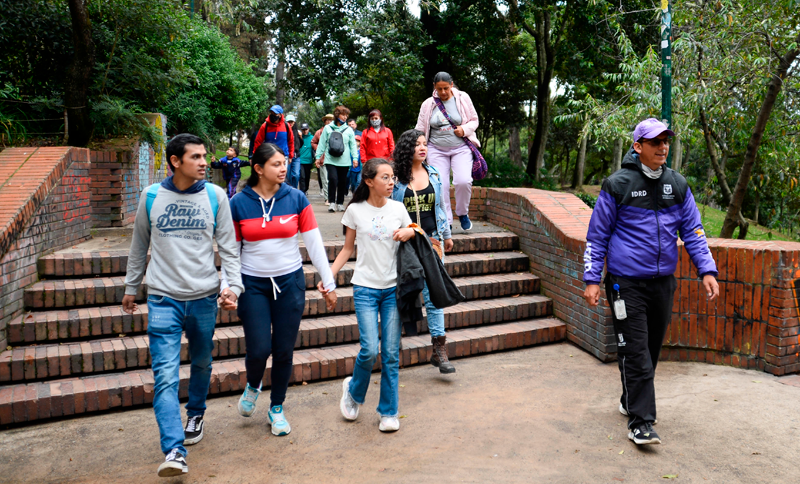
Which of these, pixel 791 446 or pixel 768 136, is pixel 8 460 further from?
pixel 768 136

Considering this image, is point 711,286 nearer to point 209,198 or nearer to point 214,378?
point 209,198

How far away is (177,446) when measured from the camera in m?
3.38

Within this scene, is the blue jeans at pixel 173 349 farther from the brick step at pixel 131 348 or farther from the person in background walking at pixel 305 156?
the person in background walking at pixel 305 156

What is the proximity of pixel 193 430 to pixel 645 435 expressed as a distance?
2.83 m

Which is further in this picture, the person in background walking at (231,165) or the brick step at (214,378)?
the person in background walking at (231,165)

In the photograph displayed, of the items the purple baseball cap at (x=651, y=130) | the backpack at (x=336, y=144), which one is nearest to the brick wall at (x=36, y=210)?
the backpack at (x=336, y=144)

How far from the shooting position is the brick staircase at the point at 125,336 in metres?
4.44

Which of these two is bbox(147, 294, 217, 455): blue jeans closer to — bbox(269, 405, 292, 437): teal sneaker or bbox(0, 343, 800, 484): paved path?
bbox(0, 343, 800, 484): paved path

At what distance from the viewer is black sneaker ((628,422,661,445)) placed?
12.5 ft

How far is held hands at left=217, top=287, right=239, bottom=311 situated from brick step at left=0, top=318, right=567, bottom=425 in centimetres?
134

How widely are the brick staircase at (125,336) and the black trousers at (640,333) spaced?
196 cm

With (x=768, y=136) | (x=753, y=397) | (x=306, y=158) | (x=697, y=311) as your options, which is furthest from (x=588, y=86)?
(x=753, y=397)

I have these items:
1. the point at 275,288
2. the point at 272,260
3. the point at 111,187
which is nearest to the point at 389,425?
the point at 275,288

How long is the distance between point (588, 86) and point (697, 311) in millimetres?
10843
